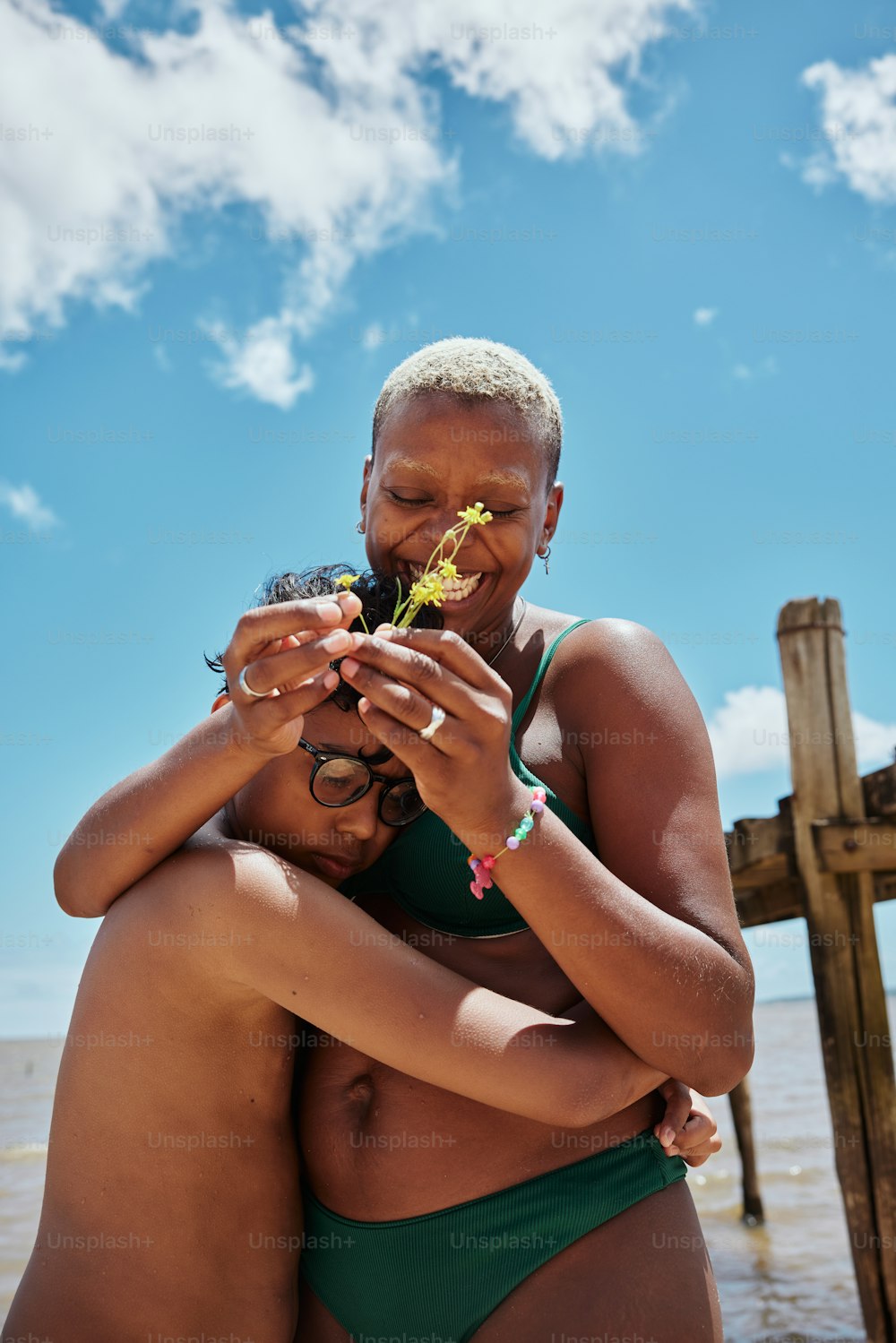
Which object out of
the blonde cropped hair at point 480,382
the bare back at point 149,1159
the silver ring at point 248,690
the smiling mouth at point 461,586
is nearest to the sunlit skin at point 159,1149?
the bare back at point 149,1159

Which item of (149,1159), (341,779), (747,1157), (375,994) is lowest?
(747,1157)

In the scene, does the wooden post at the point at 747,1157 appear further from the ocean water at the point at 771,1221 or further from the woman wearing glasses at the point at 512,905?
the woman wearing glasses at the point at 512,905

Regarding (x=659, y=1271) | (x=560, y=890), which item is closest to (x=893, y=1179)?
Answer: (x=659, y=1271)

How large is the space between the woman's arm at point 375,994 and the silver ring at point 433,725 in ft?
2.07

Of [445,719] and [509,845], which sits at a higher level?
[445,719]

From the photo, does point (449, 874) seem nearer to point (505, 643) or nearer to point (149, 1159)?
point (505, 643)

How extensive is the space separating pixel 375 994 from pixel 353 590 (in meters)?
1.11

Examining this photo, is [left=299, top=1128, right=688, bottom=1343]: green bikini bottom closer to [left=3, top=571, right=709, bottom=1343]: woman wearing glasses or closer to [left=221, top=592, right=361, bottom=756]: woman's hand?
[left=3, top=571, right=709, bottom=1343]: woman wearing glasses

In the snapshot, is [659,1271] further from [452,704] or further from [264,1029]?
[452,704]

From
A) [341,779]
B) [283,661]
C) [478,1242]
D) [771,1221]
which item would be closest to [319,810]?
[341,779]

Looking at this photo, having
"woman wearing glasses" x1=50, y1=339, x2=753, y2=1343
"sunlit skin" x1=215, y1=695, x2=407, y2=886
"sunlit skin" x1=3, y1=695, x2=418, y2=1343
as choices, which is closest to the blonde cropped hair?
"woman wearing glasses" x1=50, y1=339, x2=753, y2=1343

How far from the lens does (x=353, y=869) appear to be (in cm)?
299

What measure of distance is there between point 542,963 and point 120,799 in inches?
43.6

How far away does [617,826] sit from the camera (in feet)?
8.86
